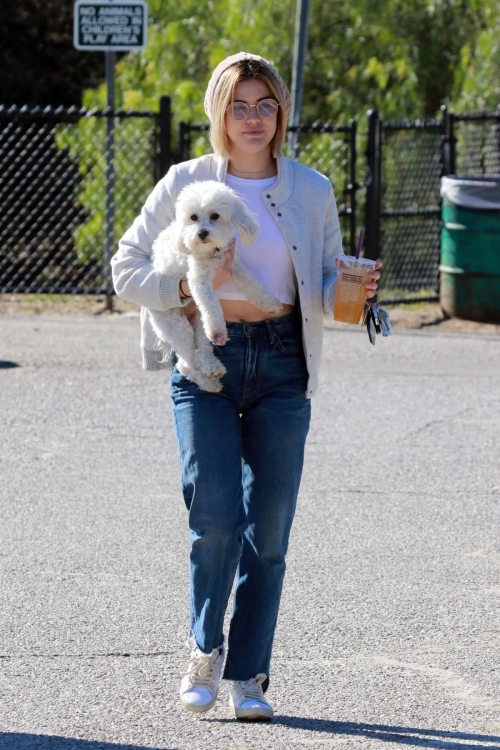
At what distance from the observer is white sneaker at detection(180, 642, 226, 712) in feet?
10.8

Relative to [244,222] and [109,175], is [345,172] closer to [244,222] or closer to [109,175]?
[109,175]

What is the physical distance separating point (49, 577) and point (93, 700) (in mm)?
1101

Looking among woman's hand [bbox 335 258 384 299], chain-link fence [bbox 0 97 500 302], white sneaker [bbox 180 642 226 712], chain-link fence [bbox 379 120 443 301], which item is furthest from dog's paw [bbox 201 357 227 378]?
chain-link fence [bbox 379 120 443 301]

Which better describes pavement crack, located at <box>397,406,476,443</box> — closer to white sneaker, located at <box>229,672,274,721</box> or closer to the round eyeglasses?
white sneaker, located at <box>229,672,274,721</box>

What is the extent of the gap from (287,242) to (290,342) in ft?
0.97

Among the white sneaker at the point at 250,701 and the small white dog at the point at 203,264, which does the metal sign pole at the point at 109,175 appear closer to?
the small white dog at the point at 203,264

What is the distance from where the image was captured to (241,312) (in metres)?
3.37

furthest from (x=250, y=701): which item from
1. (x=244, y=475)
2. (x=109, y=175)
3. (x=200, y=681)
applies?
(x=109, y=175)

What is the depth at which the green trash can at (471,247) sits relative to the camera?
1022 centimetres

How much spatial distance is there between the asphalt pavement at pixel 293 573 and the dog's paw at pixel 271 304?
3.88 ft

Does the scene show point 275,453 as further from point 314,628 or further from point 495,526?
point 495,526

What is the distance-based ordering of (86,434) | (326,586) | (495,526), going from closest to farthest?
(326,586) < (495,526) < (86,434)

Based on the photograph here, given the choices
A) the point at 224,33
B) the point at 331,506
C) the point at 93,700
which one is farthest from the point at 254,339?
the point at 224,33

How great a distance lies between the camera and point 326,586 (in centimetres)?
441
